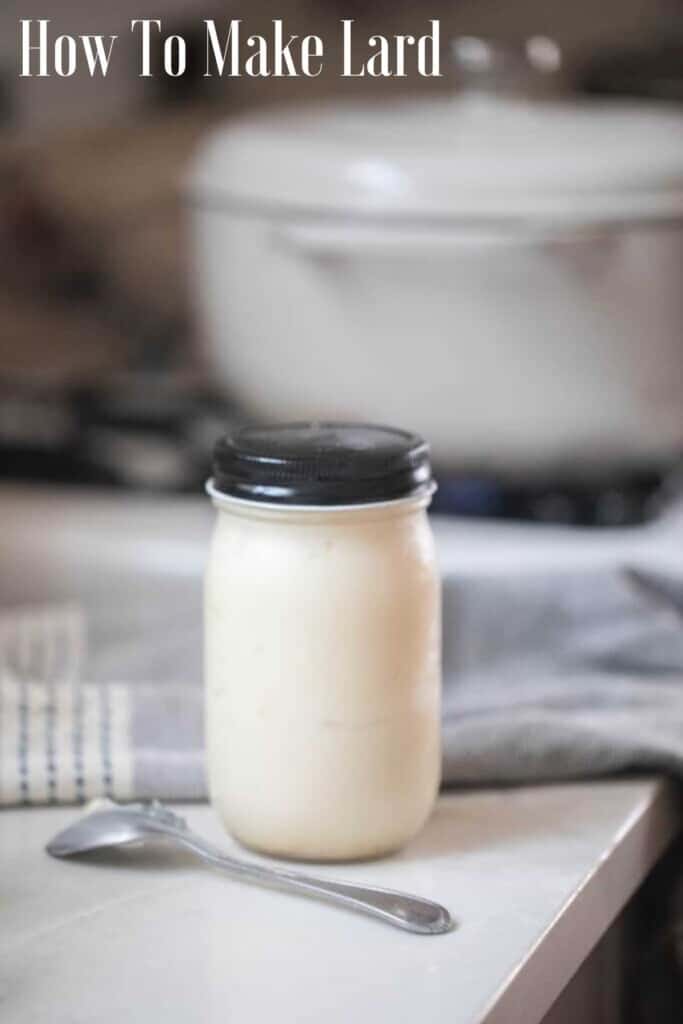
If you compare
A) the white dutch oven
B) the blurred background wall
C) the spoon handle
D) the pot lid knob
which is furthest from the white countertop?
the blurred background wall

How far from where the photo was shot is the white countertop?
Answer: 0.53 metres

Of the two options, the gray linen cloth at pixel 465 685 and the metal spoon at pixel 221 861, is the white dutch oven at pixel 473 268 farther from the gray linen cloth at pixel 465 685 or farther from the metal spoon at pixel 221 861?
the metal spoon at pixel 221 861

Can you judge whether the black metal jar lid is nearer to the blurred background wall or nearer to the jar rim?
the jar rim

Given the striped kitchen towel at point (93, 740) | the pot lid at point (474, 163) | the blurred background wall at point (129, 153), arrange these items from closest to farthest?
the striped kitchen towel at point (93, 740), the pot lid at point (474, 163), the blurred background wall at point (129, 153)

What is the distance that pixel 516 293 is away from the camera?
3.08 ft

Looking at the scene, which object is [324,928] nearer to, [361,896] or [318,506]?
[361,896]

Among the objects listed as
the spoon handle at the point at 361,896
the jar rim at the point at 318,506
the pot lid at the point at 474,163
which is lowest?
the spoon handle at the point at 361,896

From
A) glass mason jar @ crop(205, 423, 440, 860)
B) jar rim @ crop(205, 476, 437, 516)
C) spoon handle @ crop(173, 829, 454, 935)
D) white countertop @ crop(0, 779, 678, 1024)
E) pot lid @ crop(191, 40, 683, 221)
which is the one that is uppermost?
pot lid @ crop(191, 40, 683, 221)

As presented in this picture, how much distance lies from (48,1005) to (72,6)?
1003 millimetres

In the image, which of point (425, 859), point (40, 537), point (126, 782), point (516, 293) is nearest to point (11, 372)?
point (40, 537)

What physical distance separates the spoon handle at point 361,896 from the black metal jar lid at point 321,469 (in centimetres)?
14

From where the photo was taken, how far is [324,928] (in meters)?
0.59

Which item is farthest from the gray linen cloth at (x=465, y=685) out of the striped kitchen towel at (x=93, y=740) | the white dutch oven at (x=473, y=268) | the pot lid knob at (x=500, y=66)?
the pot lid knob at (x=500, y=66)

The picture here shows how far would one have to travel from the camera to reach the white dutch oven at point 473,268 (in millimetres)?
928
